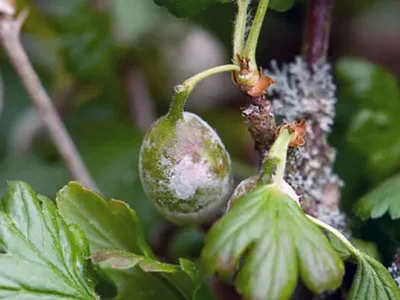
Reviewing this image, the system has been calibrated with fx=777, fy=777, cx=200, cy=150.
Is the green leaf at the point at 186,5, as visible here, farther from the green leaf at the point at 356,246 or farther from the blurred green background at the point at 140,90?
the blurred green background at the point at 140,90

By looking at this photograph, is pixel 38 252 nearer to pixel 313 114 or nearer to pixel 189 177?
pixel 189 177

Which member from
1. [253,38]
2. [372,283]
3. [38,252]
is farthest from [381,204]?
[38,252]

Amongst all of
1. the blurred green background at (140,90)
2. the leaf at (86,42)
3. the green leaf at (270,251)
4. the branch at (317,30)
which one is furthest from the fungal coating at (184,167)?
the leaf at (86,42)

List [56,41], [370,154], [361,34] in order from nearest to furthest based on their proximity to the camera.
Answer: [370,154], [56,41], [361,34]

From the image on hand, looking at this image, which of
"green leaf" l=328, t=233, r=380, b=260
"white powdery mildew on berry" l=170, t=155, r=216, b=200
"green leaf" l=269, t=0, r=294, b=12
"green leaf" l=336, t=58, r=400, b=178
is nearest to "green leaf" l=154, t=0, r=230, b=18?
"green leaf" l=269, t=0, r=294, b=12

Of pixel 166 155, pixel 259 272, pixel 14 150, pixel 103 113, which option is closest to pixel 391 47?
pixel 103 113

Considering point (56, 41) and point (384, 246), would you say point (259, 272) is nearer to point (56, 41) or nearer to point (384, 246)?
point (384, 246)
